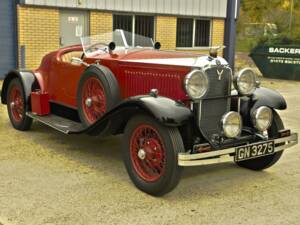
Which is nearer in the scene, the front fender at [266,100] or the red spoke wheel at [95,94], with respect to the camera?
the front fender at [266,100]

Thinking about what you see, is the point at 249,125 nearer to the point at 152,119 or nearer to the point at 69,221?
the point at 152,119

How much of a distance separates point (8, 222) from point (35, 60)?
892cm

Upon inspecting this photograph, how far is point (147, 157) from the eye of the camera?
15.0 ft

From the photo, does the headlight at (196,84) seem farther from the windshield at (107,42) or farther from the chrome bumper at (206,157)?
the windshield at (107,42)

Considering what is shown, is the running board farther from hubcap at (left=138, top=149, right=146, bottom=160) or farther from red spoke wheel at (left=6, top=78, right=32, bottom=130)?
hubcap at (left=138, top=149, right=146, bottom=160)

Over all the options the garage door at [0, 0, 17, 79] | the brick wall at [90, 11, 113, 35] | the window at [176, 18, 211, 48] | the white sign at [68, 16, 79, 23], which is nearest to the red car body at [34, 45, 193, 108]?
the garage door at [0, 0, 17, 79]

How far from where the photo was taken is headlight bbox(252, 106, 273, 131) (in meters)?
4.80

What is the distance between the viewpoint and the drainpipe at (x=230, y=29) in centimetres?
1666

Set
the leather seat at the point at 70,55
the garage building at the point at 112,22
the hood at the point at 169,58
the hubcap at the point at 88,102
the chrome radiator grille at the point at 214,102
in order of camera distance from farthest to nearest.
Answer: the garage building at the point at 112,22 < the leather seat at the point at 70,55 < the hubcap at the point at 88,102 < the hood at the point at 169,58 < the chrome radiator grille at the point at 214,102

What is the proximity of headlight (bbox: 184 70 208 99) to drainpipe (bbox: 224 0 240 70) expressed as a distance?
1249 centimetres


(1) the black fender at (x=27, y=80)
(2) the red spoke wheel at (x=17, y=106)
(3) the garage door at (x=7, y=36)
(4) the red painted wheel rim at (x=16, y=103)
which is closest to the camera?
(1) the black fender at (x=27, y=80)

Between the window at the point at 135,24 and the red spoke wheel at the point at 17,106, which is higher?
the window at the point at 135,24

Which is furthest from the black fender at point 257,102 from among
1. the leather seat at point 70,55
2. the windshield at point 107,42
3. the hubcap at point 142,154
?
the leather seat at point 70,55

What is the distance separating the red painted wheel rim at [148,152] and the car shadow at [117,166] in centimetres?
24
